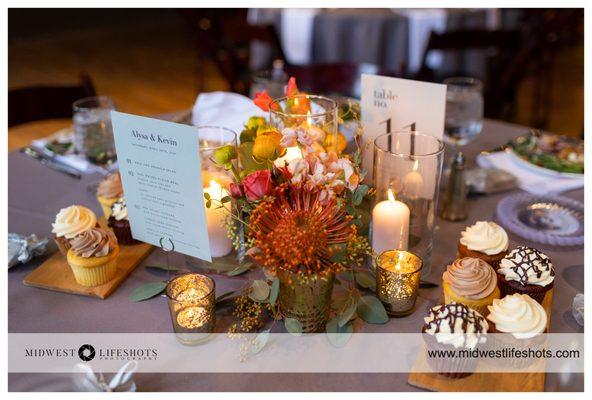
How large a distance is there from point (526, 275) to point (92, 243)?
0.75 meters

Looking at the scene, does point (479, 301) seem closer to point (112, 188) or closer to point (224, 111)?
point (112, 188)

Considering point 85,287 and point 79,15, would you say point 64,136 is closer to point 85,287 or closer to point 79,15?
point 85,287

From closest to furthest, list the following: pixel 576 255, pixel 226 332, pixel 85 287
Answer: pixel 226 332
pixel 85 287
pixel 576 255

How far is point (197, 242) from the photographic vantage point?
3.23 ft

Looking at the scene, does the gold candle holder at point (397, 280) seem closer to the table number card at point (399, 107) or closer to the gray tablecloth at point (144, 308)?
the gray tablecloth at point (144, 308)

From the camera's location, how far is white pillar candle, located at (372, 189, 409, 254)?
102 centimetres

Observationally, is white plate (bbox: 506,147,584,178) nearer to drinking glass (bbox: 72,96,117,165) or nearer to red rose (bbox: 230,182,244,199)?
red rose (bbox: 230,182,244,199)

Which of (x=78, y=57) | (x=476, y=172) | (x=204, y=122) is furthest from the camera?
(x=78, y=57)

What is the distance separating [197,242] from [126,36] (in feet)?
22.6

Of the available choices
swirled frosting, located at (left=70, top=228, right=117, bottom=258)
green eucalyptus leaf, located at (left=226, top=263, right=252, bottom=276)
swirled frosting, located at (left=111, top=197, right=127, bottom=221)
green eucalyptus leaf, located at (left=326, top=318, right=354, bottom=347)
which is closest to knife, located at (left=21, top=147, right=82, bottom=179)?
swirled frosting, located at (left=111, top=197, right=127, bottom=221)

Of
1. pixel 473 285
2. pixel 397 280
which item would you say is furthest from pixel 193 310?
pixel 473 285

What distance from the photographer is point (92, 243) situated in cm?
103
